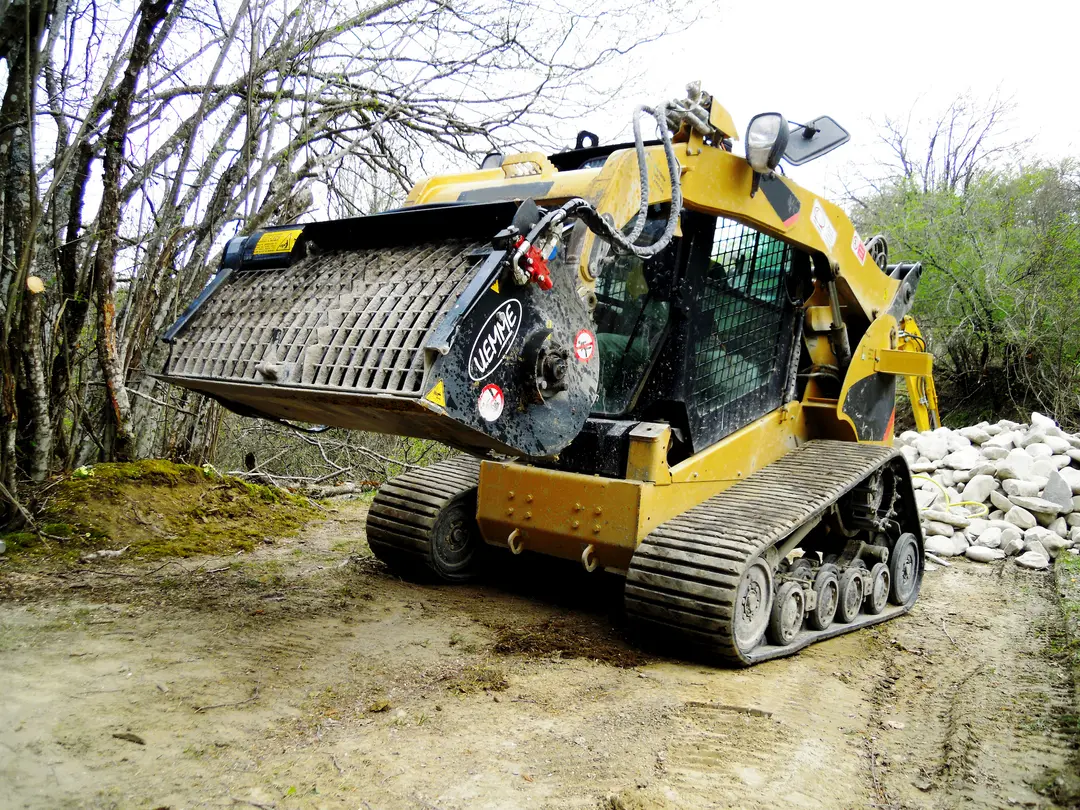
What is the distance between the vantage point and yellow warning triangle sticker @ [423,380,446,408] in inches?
112

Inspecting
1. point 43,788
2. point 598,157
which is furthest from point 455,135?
point 43,788

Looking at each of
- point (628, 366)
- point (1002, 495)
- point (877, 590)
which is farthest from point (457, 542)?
point (1002, 495)

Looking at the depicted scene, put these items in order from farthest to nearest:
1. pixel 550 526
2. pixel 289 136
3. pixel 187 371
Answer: pixel 289 136
pixel 550 526
pixel 187 371

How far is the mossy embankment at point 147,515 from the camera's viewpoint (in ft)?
16.0

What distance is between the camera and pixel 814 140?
428 cm

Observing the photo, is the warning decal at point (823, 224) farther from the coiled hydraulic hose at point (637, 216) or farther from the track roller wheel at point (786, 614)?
the track roller wheel at point (786, 614)

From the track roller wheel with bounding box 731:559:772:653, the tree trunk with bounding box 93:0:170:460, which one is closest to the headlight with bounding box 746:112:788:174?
the track roller wheel with bounding box 731:559:772:653

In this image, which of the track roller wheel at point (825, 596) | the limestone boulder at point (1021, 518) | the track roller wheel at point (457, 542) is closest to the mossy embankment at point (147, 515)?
the track roller wheel at point (457, 542)

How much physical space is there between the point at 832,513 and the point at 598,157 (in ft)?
7.82

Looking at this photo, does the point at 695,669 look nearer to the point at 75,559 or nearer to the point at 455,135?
the point at 75,559

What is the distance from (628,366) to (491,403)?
1.38 metres

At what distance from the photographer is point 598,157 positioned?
4609 mm

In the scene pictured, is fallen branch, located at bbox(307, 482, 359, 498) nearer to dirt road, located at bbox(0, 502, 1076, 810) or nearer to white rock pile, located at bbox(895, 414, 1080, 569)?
dirt road, located at bbox(0, 502, 1076, 810)

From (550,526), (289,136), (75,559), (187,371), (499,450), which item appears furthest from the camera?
(289,136)
